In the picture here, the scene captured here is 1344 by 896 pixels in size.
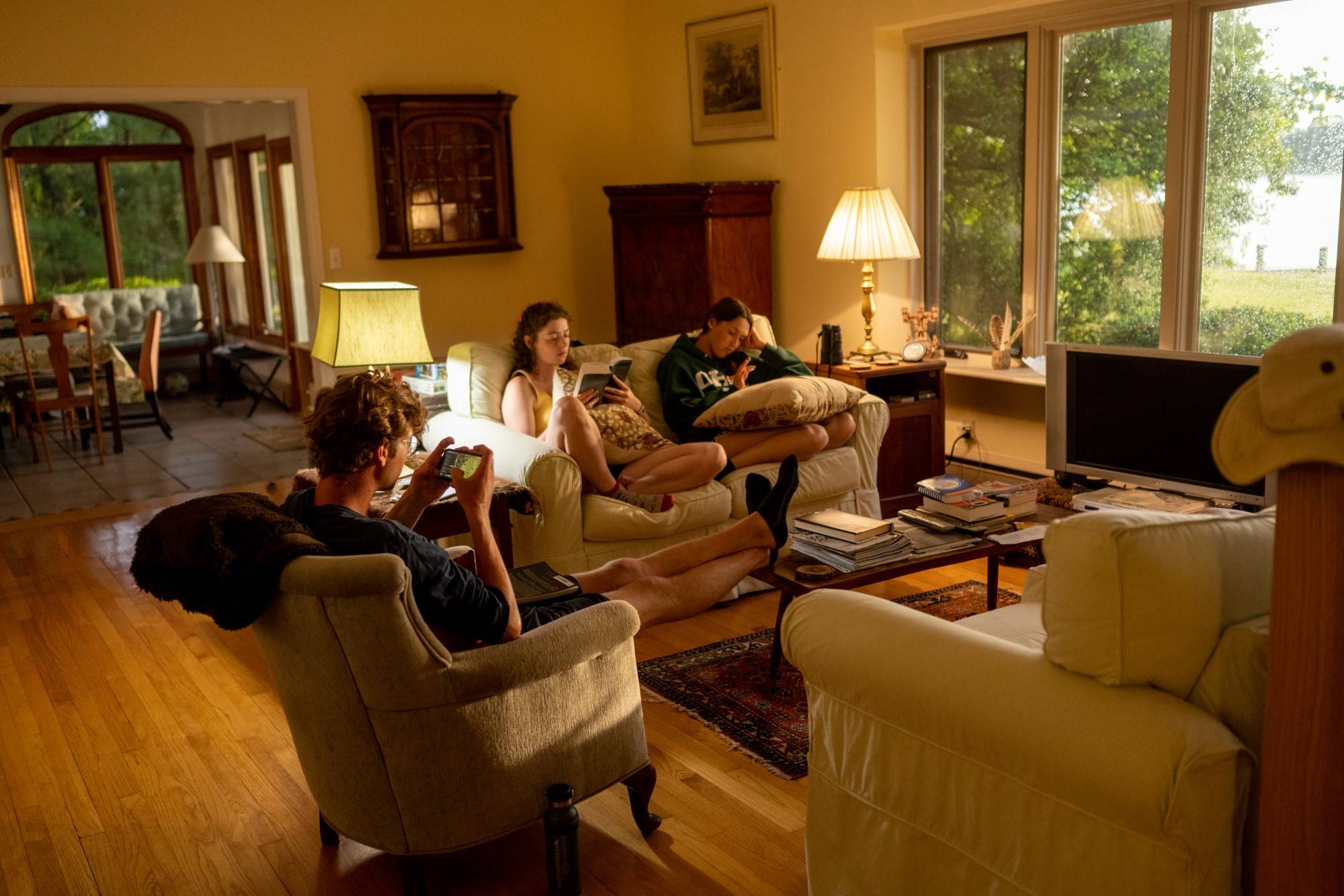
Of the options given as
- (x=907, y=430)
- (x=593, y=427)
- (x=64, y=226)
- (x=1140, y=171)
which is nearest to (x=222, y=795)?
(x=593, y=427)

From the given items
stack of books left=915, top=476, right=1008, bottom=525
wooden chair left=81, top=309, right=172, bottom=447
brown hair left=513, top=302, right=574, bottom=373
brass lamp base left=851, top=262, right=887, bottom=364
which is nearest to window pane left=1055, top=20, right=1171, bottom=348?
brass lamp base left=851, top=262, right=887, bottom=364

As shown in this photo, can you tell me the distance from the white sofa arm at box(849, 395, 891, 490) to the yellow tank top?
1.19 m

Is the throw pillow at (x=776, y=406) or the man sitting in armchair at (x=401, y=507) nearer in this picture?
the man sitting in armchair at (x=401, y=507)

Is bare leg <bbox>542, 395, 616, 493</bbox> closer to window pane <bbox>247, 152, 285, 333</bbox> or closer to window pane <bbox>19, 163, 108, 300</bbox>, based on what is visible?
window pane <bbox>247, 152, 285, 333</bbox>

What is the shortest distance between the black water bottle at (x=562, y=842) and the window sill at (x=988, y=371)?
11.1 feet

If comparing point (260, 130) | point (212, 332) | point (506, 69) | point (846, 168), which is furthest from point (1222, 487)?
point (212, 332)

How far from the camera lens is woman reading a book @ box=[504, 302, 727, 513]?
13.5 feet

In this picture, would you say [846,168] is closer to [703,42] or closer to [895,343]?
[895,343]

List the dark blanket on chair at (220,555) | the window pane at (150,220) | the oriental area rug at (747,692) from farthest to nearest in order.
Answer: the window pane at (150,220), the oriental area rug at (747,692), the dark blanket on chair at (220,555)

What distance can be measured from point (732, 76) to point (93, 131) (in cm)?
643

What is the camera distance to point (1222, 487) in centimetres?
355

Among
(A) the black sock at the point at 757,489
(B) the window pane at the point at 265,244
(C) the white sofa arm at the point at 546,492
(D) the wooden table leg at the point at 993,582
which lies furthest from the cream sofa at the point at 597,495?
(B) the window pane at the point at 265,244

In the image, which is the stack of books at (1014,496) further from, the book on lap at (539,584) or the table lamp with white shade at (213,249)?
the table lamp with white shade at (213,249)

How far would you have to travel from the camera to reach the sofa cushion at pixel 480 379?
15.0 feet
